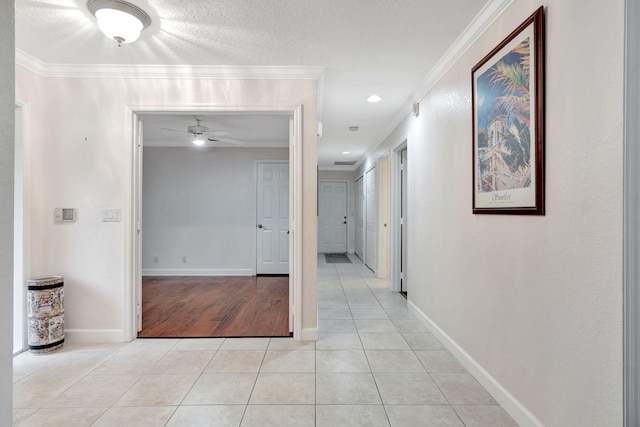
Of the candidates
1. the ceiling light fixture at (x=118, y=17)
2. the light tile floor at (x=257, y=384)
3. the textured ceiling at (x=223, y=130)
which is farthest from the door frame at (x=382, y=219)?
the ceiling light fixture at (x=118, y=17)

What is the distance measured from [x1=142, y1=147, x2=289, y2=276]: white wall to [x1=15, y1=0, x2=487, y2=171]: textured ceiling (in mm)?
3093

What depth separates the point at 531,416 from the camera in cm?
162

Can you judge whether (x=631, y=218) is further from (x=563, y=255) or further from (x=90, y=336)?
(x=90, y=336)

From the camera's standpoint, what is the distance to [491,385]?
1.99 meters

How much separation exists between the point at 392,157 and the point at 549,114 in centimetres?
315

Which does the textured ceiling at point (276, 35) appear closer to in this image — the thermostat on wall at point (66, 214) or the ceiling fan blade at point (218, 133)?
the thermostat on wall at point (66, 214)

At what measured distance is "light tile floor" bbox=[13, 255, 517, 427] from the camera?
1.78 m

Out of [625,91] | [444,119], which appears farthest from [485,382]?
[444,119]

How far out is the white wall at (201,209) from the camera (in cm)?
576

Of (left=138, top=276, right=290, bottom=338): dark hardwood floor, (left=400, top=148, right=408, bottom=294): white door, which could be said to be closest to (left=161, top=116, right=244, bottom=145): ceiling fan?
(left=138, top=276, right=290, bottom=338): dark hardwood floor

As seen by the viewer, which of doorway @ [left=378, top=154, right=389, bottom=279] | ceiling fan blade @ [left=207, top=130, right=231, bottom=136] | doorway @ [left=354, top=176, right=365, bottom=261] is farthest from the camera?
doorway @ [left=354, top=176, right=365, bottom=261]

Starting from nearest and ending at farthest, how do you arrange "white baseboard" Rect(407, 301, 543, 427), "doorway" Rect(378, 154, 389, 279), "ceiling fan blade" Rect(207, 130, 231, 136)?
"white baseboard" Rect(407, 301, 543, 427)
"ceiling fan blade" Rect(207, 130, 231, 136)
"doorway" Rect(378, 154, 389, 279)

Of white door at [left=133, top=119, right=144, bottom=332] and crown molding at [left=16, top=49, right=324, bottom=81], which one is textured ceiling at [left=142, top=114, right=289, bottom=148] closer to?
crown molding at [left=16, top=49, right=324, bottom=81]

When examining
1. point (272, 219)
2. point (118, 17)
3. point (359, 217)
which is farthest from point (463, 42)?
point (359, 217)
